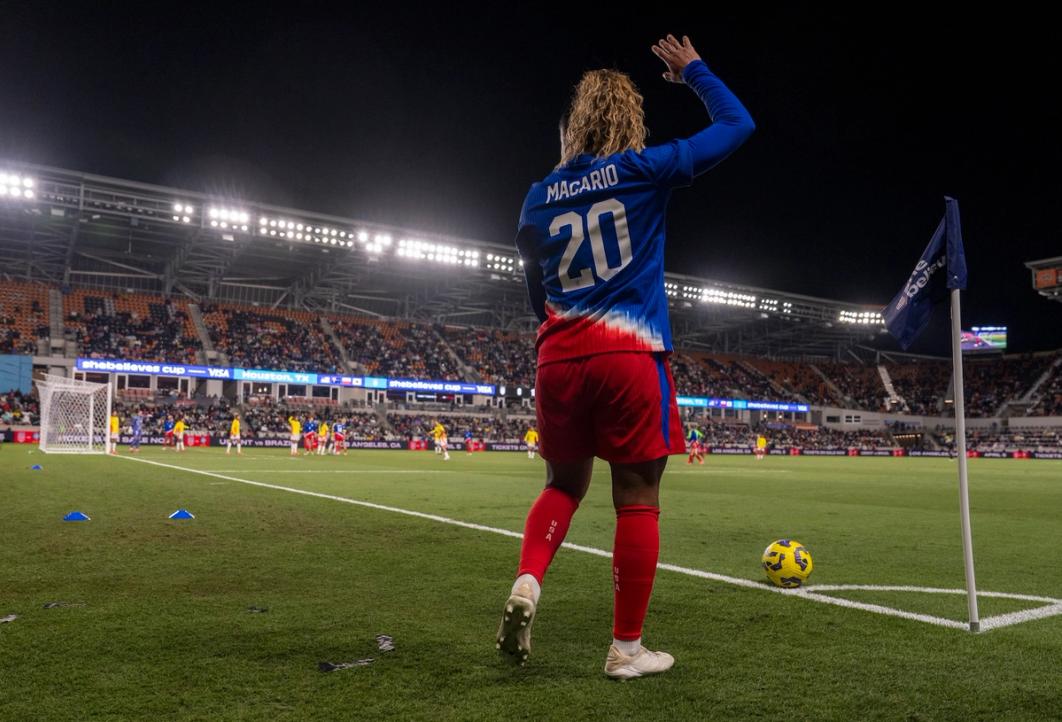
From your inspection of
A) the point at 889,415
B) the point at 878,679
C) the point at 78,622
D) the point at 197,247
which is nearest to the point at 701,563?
the point at 878,679

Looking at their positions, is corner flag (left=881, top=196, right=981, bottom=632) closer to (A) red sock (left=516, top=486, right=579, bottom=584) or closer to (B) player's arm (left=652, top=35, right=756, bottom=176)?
(B) player's arm (left=652, top=35, right=756, bottom=176)

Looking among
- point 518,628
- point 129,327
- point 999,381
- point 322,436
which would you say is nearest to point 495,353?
point 129,327

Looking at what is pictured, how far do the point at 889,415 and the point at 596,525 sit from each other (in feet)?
225

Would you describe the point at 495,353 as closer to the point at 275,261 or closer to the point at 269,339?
the point at 269,339

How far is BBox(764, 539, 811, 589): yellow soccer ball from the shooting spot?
478 cm

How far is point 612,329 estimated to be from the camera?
9.89 feet

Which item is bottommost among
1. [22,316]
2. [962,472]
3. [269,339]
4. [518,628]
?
[518,628]

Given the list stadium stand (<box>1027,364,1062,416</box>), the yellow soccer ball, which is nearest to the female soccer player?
the yellow soccer ball

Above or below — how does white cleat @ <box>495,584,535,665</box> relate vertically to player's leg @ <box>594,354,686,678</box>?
below

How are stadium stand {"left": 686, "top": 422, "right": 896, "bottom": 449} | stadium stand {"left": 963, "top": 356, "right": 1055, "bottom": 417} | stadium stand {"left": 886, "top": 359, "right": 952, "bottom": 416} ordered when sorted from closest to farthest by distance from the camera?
stadium stand {"left": 686, "top": 422, "right": 896, "bottom": 449}, stadium stand {"left": 963, "top": 356, "right": 1055, "bottom": 417}, stadium stand {"left": 886, "top": 359, "right": 952, "bottom": 416}

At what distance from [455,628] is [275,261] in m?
49.0

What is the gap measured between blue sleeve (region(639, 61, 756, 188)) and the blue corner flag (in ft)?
4.79

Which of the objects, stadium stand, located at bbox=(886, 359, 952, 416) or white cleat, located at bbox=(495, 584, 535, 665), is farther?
stadium stand, located at bbox=(886, 359, 952, 416)

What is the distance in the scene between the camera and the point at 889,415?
68.8 m
